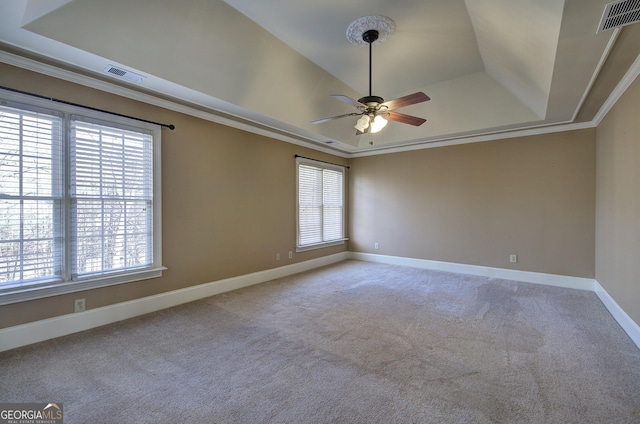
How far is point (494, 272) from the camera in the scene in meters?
5.31

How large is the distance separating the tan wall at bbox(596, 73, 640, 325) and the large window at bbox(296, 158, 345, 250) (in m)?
4.53

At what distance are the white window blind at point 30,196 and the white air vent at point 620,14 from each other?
4.68 metres

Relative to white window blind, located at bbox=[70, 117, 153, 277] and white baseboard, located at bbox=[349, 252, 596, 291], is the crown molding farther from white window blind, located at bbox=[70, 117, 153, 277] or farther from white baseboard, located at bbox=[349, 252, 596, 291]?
white baseboard, located at bbox=[349, 252, 596, 291]

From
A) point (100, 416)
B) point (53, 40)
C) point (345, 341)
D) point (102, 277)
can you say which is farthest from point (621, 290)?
point (53, 40)

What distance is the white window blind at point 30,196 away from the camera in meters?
2.61

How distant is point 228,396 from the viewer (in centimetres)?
200

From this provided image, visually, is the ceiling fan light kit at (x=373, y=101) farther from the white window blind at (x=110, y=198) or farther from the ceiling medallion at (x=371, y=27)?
the white window blind at (x=110, y=198)

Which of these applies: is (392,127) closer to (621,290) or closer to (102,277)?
(621,290)

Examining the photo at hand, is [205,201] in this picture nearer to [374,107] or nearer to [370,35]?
[374,107]

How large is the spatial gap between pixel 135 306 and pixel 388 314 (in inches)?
121

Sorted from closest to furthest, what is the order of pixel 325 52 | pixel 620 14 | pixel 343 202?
pixel 620 14 → pixel 325 52 → pixel 343 202

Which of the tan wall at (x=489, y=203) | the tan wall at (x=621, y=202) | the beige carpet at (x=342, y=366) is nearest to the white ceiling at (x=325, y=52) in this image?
the tan wall at (x=621, y=202)

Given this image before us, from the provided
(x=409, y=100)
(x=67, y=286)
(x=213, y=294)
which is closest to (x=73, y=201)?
(x=67, y=286)

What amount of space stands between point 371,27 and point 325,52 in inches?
31.9
